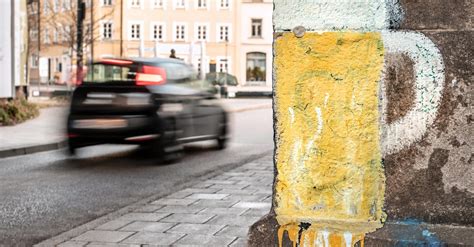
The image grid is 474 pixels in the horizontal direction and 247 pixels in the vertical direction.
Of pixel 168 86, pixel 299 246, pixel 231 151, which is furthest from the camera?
pixel 231 151

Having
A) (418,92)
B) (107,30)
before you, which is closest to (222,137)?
(418,92)

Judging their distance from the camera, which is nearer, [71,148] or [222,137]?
[71,148]

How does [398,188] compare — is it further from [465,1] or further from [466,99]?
[465,1]

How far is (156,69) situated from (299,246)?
10.5 metres

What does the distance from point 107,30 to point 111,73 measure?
2444 inches

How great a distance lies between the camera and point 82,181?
33.8 ft

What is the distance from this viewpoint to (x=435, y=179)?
2.55 meters

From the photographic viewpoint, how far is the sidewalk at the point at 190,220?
5.86 metres

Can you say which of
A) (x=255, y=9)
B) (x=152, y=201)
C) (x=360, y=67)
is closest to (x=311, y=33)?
(x=360, y=67)

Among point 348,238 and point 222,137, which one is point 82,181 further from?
point 348,238

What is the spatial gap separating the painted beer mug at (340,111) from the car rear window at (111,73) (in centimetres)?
1021

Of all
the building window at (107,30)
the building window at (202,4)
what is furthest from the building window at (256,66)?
the building window at (107,30)

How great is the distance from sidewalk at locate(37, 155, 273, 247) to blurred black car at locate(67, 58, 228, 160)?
313 centimetres

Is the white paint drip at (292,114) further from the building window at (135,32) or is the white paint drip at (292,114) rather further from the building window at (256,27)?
the building window at (135,32)
